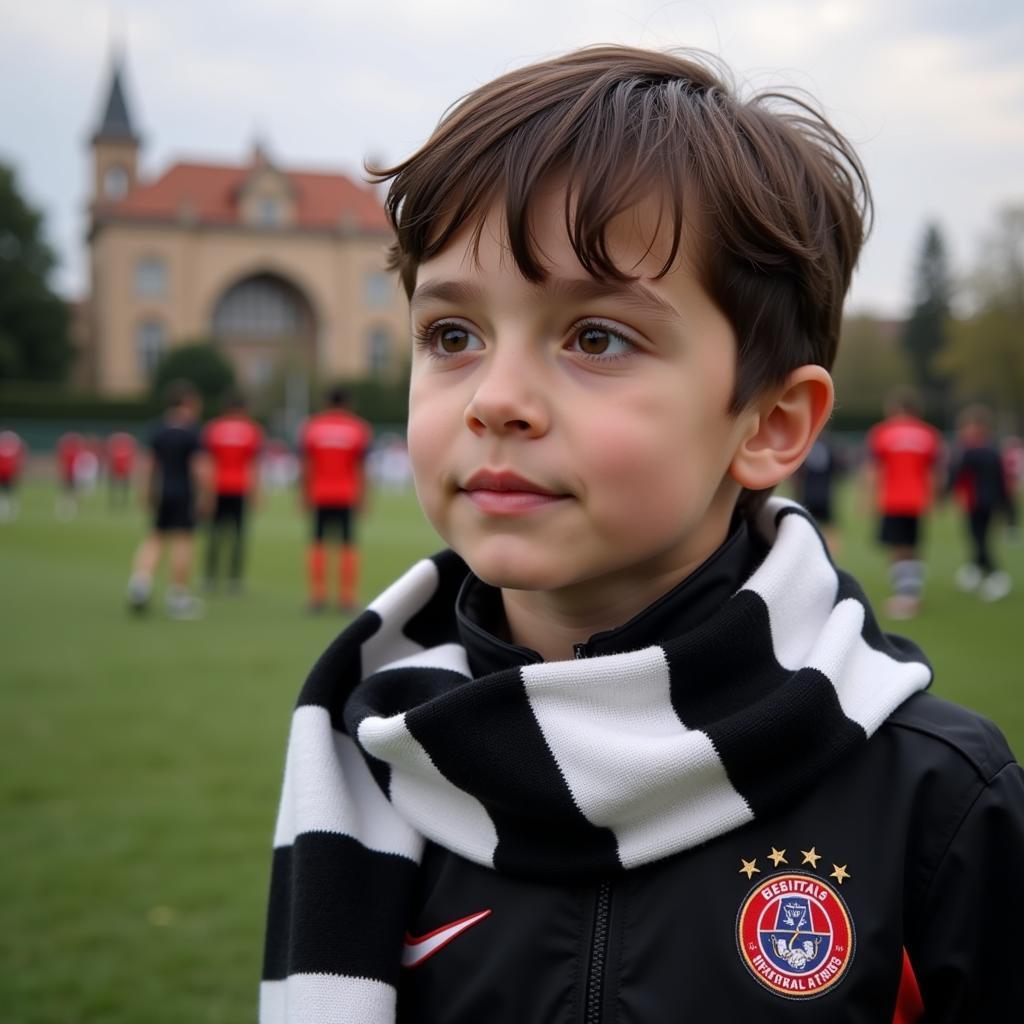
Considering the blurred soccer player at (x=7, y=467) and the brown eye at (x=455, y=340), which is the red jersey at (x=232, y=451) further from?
the blurred soccer player at (x=7, y=467)

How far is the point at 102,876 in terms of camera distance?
4.65m

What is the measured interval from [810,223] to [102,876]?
160 inches

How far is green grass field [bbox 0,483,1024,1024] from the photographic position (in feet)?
12.7

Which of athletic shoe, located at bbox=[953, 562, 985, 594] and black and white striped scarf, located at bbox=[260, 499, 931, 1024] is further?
athletic shoe, located at bbox=[953, 562, 985, 594]

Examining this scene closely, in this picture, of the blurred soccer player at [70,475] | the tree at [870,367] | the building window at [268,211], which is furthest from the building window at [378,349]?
the blurred soccer player at [70,475]

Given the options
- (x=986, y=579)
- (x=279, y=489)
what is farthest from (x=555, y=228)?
(x=279, y=489)

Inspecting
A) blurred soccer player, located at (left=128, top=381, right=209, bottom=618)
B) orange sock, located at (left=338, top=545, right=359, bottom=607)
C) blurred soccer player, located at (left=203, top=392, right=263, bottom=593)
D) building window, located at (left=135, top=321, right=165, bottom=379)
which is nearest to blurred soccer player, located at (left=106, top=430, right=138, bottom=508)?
blurred soccer player, located at (left=203, top=392, right=263, bottom=593)

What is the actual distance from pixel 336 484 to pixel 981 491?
25.4ft

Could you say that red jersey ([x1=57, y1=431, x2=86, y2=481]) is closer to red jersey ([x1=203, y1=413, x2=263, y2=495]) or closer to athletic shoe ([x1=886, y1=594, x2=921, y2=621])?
red jersey ([x1=203, y1=413, x2=263, y2=495])

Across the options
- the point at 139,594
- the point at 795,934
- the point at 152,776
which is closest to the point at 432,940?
the point at 795,934

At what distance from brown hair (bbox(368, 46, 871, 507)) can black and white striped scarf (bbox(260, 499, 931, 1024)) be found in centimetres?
32

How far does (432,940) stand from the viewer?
60.5 inches

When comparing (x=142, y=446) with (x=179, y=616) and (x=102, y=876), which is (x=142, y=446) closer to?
(x=179, y=616)

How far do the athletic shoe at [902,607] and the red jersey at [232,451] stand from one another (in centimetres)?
719
